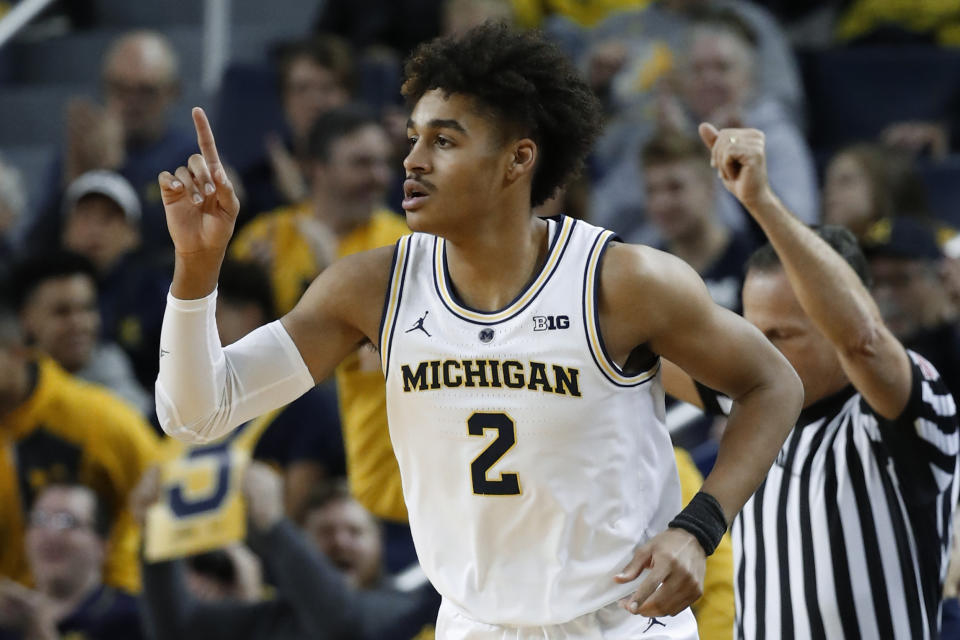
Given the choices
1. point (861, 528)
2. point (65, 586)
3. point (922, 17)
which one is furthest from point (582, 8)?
point (861, 528)

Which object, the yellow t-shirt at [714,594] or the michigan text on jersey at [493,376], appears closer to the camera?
the michigan text on jersey at [493,376]

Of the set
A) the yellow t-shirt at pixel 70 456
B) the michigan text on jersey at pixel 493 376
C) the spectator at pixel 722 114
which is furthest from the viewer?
the spectator at pixel 722 114

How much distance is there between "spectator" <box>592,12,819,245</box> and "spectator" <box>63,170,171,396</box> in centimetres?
207

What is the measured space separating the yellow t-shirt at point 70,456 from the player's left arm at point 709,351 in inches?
131

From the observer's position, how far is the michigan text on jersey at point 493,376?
263 centimetres

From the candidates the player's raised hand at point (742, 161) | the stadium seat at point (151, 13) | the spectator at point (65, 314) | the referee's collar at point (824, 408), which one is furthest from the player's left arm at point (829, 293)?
the stadium seat at point (151, 13)

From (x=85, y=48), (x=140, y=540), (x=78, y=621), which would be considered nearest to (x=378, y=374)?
(x=140, y=540)

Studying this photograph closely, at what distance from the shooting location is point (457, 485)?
269cm

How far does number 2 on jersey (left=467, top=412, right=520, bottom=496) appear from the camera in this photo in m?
2.64

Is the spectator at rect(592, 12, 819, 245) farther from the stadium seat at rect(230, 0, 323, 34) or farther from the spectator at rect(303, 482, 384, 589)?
the stadium seat at rect(230, 0, 323, 34)

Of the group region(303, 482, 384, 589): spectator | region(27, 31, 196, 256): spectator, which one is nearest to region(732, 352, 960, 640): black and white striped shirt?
region(303, 482, 384, 589): spectator

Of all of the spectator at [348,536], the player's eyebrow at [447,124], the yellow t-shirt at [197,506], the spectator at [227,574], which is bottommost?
the spectator at [227,574]

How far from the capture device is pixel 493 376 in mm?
2666

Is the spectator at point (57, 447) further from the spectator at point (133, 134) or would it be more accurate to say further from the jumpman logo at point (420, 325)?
the jumpman logo at point (420, 325)
